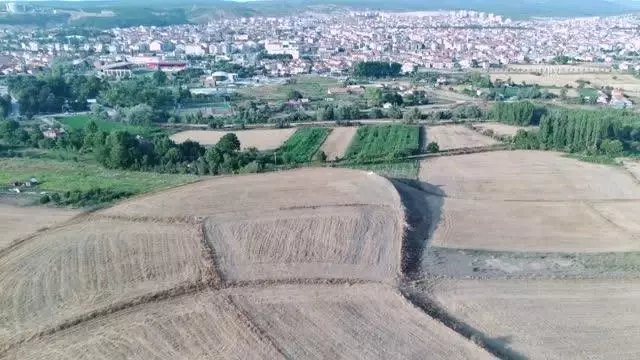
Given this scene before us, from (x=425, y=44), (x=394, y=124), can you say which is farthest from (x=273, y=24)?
(x=394, y=124)

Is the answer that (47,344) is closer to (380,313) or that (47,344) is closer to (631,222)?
(380,313)

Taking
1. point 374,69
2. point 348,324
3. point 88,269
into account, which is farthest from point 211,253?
point 374,69

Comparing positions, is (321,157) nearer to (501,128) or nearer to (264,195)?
(264,195)

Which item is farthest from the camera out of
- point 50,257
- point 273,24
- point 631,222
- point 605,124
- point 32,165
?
point 273,24

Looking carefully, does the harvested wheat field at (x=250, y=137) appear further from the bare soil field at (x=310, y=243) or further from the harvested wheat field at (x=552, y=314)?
the harvested wheat field at (x=552, y=314)

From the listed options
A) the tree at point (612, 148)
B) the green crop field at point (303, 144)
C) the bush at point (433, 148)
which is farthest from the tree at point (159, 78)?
the tree at point (612, 148)

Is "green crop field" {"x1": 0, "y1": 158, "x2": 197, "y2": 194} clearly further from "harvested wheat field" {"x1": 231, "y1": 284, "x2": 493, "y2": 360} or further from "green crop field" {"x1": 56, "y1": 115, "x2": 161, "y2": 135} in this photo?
"harvested wheat field" {"x1": 231, "y1": 284, "x2": 493, "y2": 360}

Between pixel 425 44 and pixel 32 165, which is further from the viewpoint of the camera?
pixel 425 44
